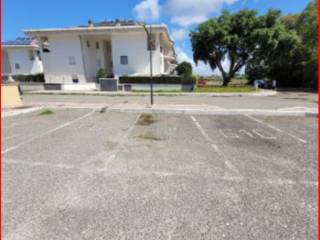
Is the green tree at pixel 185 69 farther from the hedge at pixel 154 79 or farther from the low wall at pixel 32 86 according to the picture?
the low wall at pixel 32 86

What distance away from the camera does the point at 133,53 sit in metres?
24.8

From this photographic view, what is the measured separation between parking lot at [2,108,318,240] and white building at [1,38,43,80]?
31665 millimetres

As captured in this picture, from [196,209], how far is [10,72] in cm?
4122

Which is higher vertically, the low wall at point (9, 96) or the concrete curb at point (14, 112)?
the low wall at point (9, 96)

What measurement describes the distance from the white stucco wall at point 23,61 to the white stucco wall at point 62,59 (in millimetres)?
7941

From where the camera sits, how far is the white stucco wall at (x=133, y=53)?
24.4 meters

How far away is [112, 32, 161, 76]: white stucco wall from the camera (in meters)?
24.4

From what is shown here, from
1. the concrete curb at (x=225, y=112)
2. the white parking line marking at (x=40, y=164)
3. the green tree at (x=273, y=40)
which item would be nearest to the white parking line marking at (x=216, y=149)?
the concrete curb at (x=225, y=112)

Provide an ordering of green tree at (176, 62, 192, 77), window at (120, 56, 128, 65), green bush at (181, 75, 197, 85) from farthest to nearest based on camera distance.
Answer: window at (120, 56, 128, 65)
green tree at (176, 62, 192, 77)
green bush at (181, 75, 197, 85)

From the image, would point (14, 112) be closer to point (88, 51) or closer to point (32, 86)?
point (32, 86)

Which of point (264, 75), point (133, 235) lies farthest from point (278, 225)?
point (264, 75)

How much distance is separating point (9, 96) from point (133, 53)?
16822 mm

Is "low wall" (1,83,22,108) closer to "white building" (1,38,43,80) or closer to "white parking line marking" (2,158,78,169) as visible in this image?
"white parking line marking" (2,158,78,169)

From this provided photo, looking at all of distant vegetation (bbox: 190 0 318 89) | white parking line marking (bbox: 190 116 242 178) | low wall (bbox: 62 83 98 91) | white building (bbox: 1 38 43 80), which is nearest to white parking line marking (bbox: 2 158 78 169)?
white parking line marking (bbox: 190 116 242 178)
